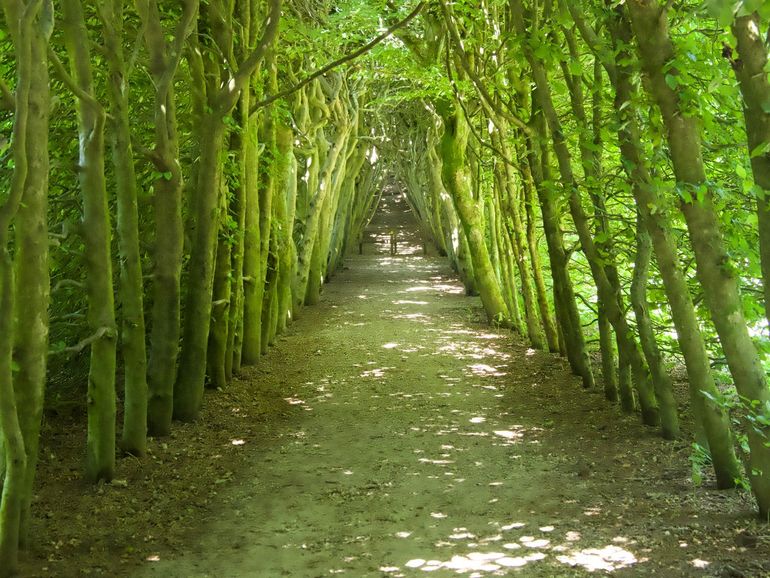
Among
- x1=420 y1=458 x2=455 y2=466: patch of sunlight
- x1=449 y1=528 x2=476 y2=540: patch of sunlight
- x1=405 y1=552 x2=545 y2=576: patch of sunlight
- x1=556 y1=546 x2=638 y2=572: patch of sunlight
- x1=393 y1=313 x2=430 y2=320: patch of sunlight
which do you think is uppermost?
x1=393 y1=313 x2=430 y2=320: patch of sunlight

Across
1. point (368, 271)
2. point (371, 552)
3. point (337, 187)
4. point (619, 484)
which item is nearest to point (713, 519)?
point (619, 484)

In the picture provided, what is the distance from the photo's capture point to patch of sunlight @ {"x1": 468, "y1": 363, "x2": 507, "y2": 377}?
43.4 feet

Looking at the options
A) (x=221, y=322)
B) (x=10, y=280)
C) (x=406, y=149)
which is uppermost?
(x=406, y=149)

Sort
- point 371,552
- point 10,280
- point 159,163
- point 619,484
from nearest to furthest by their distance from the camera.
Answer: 1. point 10,280
2. point 371,552
3. point 619,484
4. point 159,163

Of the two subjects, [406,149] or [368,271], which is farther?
[406,149]

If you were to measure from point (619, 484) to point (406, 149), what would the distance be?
98.5 ft

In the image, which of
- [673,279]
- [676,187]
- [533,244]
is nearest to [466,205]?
[533,244]

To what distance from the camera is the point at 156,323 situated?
9.06m

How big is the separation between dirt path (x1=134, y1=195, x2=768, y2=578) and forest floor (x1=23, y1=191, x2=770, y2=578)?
2cm

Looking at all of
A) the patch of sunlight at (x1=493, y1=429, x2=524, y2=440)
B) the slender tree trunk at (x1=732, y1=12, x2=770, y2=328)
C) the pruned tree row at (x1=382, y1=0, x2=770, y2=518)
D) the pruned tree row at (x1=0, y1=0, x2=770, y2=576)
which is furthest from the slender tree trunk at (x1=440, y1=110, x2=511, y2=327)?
the slender tree trunk at (x1=732, y1=12, x2=770, y2=328)

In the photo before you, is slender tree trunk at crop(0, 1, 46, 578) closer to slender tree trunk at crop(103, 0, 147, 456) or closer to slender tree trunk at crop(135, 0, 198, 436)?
slender tree trunk at crop(103, 0, 147, 456)

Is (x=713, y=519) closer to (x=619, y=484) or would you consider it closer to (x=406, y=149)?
(x=619, y=484)

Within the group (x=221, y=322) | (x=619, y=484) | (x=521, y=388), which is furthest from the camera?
(x=521, y=388)

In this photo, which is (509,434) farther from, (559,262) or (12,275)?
(12,275)
